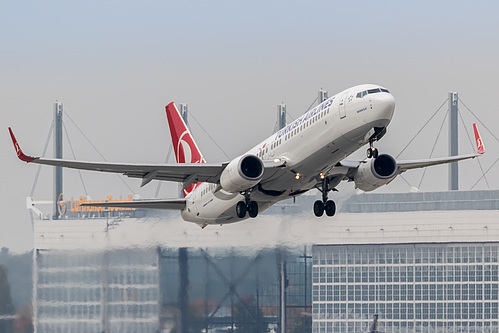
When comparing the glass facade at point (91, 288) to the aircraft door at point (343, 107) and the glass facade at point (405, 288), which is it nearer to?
the aircraft door at point (343, 107)

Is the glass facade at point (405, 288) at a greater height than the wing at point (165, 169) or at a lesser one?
lesser

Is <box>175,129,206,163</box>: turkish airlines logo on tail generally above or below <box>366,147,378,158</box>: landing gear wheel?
above

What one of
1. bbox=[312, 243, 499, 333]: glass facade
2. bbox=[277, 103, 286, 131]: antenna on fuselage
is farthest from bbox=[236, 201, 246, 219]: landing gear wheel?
bbox=[277, 103, 286, 131]: antenna on fuselage

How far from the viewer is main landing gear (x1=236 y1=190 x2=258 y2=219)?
4875 centimetres

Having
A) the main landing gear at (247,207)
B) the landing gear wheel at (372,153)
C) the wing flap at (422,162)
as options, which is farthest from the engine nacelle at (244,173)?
the wing flap at (422,162)

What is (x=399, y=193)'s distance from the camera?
383ft

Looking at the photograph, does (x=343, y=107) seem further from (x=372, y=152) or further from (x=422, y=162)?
(x=422, y=162)

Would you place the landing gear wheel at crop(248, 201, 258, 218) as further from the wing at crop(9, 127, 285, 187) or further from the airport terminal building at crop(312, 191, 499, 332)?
the airport terminal building at crop(312, 191, 499, 332)

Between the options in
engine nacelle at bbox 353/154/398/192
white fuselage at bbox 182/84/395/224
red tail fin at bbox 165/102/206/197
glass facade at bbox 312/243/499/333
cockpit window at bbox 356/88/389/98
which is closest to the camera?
white fuselage at bbox 182/84/395/224

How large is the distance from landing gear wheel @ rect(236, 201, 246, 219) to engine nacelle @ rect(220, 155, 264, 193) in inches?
111

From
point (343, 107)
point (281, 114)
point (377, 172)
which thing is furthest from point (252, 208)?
point (281, 114)

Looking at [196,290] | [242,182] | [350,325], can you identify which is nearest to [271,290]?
[196,290]

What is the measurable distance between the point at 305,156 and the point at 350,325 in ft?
197

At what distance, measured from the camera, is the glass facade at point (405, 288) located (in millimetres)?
104500
